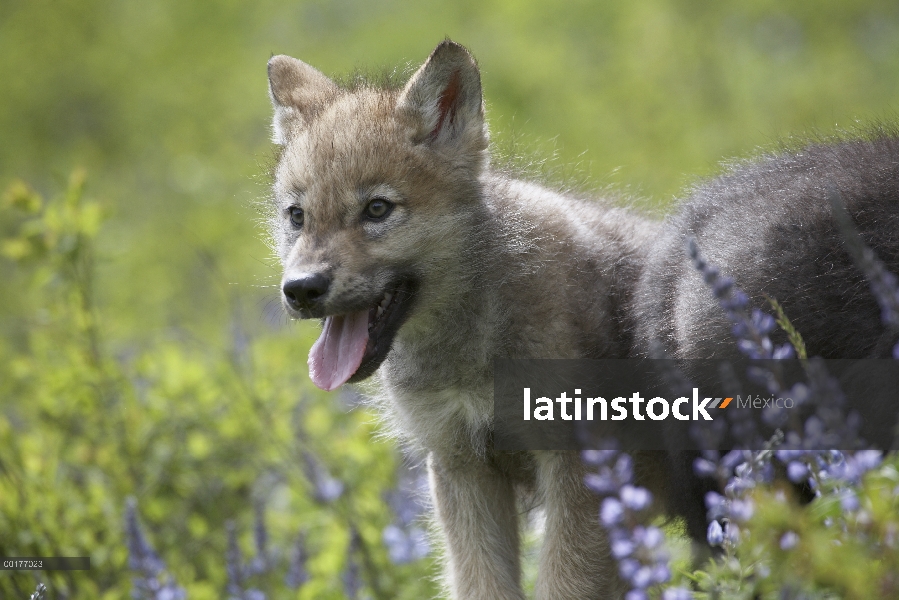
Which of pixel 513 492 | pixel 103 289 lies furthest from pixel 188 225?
pixel 513 492

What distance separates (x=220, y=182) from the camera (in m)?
10.7

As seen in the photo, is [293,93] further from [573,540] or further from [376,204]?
[573,540]

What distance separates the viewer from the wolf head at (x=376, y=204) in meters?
3.44

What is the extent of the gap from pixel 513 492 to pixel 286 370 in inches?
99.3

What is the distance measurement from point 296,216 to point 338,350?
0.60m

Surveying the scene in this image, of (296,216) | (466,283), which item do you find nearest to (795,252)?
(466,283)

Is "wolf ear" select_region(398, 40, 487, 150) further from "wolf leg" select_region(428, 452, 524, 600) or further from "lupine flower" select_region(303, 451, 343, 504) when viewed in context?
"lupine flower" select_region(303, 451, 343, 504)

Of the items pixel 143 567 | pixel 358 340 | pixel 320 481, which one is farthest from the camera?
pixel 320 481

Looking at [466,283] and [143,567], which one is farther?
[143,567]

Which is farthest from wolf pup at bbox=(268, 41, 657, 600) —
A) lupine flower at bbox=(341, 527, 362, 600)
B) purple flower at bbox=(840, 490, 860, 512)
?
purple flower at bbox=(840, 490, 860, 512)

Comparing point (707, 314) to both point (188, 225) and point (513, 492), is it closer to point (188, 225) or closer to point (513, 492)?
point (513, 492)

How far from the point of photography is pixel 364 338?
350cm

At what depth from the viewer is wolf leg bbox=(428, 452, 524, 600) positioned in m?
3.79
